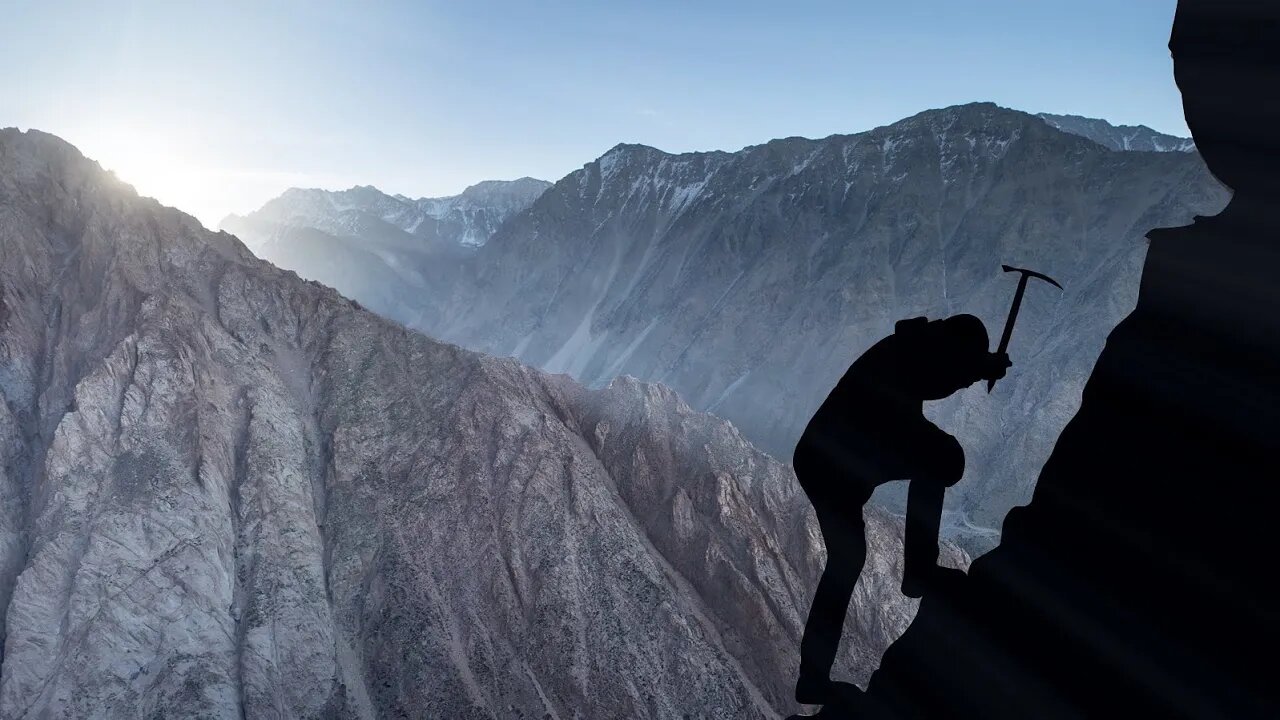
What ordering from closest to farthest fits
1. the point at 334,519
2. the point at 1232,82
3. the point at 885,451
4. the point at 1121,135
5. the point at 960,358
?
the point at 1232,82
the point at 960,358
the point at 885,451
the point at 334,519
the point at 1121,135

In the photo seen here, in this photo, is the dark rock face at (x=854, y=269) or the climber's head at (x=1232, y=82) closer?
the climber's head at (x=1232, y=82)

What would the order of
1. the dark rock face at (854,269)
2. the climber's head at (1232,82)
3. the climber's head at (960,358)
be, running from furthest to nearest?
the dark rock face at (854,269)
the climber's head at (960,358)
the climber's head at (1232,82)

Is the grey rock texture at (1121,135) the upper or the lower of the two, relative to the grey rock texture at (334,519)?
upper

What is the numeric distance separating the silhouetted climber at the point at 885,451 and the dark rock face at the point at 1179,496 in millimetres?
590

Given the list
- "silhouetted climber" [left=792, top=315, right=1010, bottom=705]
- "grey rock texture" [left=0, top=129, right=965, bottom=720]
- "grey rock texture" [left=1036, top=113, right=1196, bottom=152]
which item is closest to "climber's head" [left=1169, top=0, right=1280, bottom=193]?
"silhouetted climber" [left=792, top=315, right=1010, bottom=705]

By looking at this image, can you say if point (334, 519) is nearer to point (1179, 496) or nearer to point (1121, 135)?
point (1179, 496)

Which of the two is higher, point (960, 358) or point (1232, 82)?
point (1232, 82)

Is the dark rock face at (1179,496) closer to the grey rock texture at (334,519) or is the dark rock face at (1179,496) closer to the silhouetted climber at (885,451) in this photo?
the silhouetted climber at (885,451)

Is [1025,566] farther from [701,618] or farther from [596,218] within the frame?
[596,218]

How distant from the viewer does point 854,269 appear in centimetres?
10681

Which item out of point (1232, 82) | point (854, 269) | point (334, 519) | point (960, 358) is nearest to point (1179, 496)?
point (960, 358)

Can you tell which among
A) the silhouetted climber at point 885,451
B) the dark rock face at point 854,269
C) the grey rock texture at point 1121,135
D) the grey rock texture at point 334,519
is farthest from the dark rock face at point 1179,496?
the grey rock texture at point 1121,135

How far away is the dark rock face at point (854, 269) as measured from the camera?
78250mm

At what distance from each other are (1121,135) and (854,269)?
321 ft
